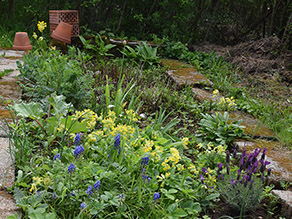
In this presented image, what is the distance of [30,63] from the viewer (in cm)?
347

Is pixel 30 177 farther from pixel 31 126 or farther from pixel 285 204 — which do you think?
pixel 285 204

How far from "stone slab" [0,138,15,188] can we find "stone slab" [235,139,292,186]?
1817 mm

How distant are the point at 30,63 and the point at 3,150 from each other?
55.2 inches

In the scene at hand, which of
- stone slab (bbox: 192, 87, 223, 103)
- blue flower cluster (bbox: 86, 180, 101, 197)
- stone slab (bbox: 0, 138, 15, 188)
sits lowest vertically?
stone slab (bbox: 192, 87, 223, 103)

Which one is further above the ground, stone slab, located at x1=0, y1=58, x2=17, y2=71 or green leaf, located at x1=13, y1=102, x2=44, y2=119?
green leaf, located at x1=13, y1=102, x2=44, y2=119

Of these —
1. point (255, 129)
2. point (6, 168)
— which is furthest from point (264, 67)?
point (6, 168)

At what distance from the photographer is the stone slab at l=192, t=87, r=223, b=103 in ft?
13.2

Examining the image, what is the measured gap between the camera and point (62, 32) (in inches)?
212

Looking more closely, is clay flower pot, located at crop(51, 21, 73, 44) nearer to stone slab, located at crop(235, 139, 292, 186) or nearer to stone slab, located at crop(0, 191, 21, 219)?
stone slab, located at crop(235, 139, 292, 186)

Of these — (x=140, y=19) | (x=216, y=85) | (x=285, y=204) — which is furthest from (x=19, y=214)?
(x=140, y=19)

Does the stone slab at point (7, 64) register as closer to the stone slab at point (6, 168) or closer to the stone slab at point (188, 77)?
the stone slab at point (6, 168)

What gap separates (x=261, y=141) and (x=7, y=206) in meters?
2.28

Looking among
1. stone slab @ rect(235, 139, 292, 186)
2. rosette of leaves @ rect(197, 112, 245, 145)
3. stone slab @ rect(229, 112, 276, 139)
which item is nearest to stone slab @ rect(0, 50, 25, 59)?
rosette of leaves @ rect(197, 112, 245, 145)

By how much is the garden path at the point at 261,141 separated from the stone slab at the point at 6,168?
5.89ft
